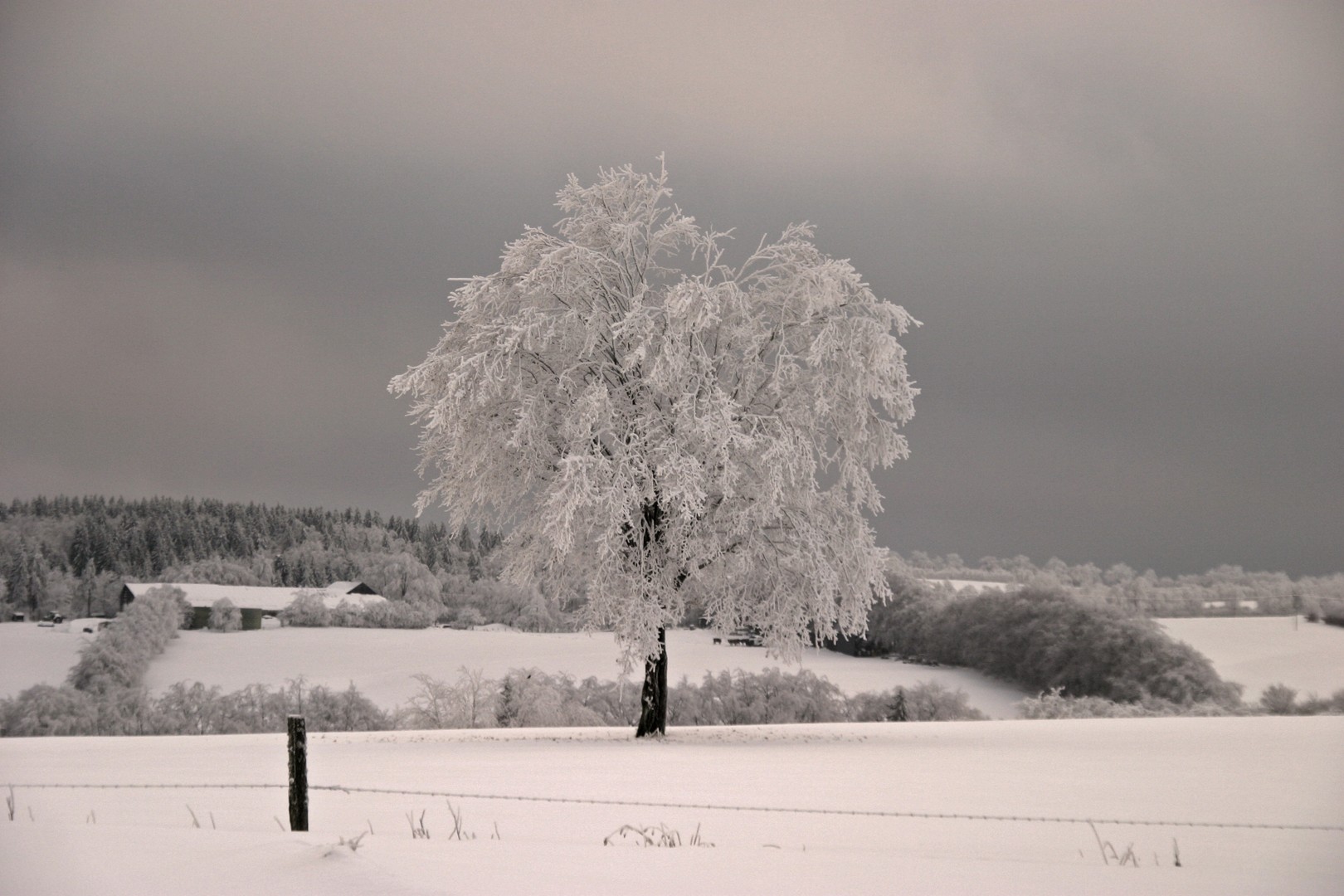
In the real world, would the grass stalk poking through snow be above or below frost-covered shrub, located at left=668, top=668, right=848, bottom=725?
above

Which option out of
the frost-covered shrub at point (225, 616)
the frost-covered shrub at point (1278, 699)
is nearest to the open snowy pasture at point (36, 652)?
the frost-covered shrub at point (225, 616)

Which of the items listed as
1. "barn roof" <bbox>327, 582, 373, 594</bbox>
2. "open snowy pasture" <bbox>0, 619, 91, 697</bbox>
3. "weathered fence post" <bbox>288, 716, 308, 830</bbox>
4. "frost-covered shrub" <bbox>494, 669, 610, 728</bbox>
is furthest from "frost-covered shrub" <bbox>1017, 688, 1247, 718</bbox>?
"barn roof" <bbox>327, 582, 373, 594</bbox>

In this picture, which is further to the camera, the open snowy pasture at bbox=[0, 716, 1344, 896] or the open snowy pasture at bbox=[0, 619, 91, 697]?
the open snowy pasture at bbox=[0, 619, 91, 697]

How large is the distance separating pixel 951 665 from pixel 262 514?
39040mm

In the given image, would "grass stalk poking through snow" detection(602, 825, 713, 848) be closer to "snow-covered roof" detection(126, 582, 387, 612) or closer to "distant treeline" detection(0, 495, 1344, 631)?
"distant treeline" detection(0, 495, 1344, 631)

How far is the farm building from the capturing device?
50156mm

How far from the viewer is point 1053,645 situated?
3947 centimetres

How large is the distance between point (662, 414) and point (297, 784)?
10.1 metres

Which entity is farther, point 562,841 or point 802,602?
point 802,602

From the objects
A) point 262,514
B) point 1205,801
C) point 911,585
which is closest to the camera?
point 1205,801

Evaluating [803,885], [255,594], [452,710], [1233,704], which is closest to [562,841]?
[803,885]

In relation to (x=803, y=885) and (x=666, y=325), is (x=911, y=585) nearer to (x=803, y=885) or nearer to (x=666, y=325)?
(x=666, y=325)

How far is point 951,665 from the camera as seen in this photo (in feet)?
139

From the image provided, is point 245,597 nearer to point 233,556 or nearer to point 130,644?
point 233,556
